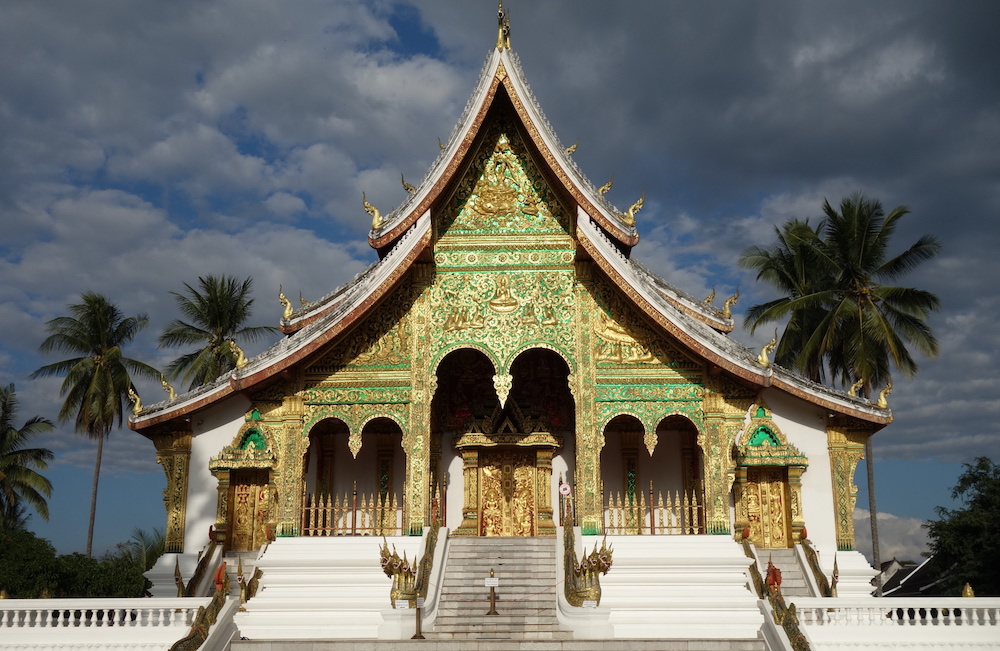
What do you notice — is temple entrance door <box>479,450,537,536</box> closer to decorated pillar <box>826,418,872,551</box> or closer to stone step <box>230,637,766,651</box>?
stone step <box>230,637,766,651</box>

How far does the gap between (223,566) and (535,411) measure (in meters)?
6.58

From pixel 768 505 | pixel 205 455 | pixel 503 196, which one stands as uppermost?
pixel 503 196

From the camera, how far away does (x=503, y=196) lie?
1540 centimetres

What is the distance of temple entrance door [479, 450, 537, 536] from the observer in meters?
16.0

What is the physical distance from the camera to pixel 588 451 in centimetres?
1427

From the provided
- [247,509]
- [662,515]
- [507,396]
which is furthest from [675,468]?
[247,509]

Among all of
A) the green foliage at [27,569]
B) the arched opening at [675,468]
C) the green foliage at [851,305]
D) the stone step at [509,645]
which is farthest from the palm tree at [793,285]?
the green foliage at [27,569]

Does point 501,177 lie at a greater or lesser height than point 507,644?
greater

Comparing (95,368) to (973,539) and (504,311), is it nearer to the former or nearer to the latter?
(504,311)

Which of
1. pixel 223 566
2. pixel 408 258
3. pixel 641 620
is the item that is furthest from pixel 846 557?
pixel 223 566

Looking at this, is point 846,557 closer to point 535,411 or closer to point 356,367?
point 535,411

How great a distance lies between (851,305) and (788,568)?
817 centimetres

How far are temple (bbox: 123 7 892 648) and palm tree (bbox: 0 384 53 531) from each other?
15.0 m

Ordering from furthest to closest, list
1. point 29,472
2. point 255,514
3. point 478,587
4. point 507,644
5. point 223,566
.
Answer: point 29,472 < point 255,514 < point 478,587 < point 223,566 < point 507,644
